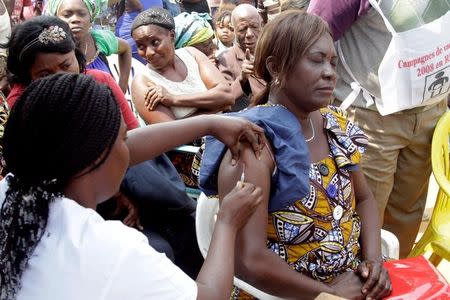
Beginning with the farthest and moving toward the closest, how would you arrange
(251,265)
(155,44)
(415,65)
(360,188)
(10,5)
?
1. (10,5)
2. (155,44)
3. (415,65)
4. (360,188)
5. (251,265)

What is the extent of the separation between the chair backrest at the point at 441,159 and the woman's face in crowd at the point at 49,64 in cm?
167

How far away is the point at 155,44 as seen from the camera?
3787 mm

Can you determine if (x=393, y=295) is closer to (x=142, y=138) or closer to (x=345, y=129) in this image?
(x=345, y=129)

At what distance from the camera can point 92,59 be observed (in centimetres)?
376

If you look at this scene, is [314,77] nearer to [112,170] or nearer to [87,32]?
[112,170]

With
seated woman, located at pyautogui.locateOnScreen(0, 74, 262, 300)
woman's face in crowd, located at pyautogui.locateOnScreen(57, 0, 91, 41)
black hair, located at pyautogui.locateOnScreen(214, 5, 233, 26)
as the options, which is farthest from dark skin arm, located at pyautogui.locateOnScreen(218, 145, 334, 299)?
black hair, located at pyautogui.locateOnScreen(214, 5, 233, 26)

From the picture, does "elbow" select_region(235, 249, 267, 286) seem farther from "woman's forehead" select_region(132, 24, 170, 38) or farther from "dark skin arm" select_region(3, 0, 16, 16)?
"dark skin arm" select_region(3, 0, 16, 16)

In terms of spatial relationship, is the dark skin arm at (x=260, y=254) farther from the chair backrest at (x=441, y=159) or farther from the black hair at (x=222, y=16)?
the black hair at (x=222, y=16)

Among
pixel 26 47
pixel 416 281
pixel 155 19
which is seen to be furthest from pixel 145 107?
pixel 416 281

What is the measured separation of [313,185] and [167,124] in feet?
1.73

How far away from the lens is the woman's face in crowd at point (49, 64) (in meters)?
2.58

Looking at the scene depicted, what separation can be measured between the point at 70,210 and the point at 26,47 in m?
1.39

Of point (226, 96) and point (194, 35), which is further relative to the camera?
point (194, 35)

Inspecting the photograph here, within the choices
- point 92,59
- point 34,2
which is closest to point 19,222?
point 92,59
